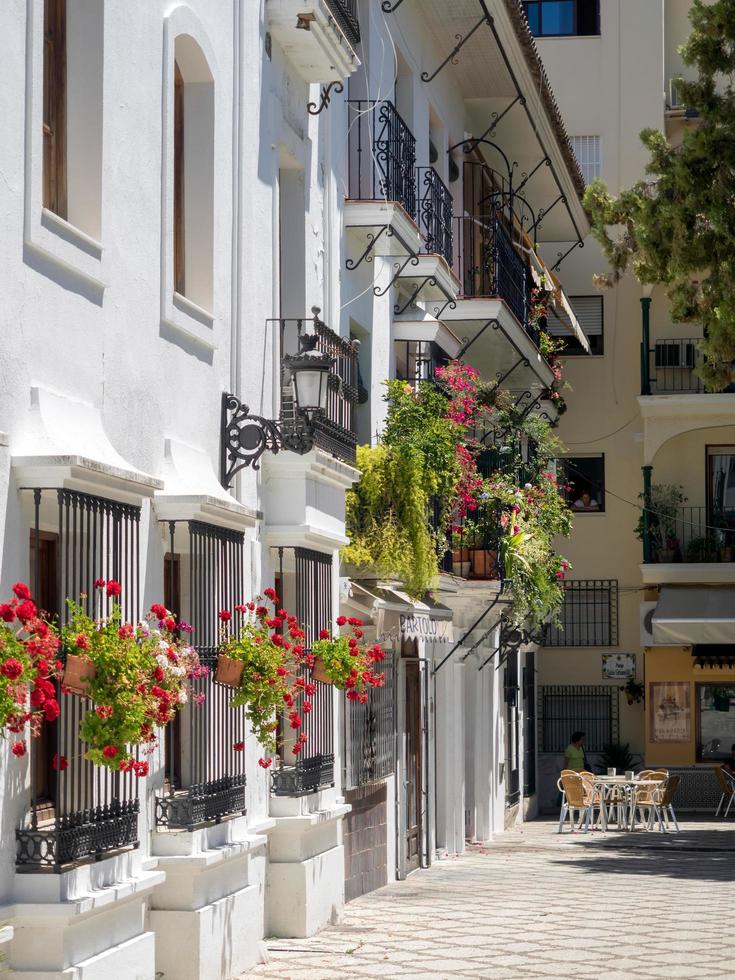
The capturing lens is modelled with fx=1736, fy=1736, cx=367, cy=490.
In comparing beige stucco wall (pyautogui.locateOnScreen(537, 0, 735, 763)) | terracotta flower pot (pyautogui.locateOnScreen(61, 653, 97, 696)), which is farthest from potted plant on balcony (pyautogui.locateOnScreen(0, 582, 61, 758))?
beige stucco wall (pyautogui.locateOnScreen(537, 0, 735, 763))

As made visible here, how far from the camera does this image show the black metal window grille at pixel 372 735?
16.2m

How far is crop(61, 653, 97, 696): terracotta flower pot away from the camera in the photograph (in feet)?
27.1

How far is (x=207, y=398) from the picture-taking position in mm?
11898

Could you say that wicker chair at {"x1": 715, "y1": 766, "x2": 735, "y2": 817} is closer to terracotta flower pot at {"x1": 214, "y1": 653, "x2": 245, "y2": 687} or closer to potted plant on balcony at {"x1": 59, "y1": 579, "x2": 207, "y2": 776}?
terracotta flower pot at {"x1": 214, "y1": 653, "x2": 245, "y2": 687}

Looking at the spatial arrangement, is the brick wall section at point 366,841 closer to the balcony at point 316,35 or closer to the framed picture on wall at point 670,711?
the balcony at point 316,35

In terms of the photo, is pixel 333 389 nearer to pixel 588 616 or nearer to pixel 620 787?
pixel 620 787

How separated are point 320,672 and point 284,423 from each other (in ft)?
6.27

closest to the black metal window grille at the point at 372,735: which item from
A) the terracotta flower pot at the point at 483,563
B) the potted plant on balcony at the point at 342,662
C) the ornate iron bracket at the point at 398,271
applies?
the potted plant on balcony at the point at 342,662

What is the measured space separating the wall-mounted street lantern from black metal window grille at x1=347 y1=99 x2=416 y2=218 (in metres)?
4.79

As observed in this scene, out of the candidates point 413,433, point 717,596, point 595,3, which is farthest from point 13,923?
point 595,3

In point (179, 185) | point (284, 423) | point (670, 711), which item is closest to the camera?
point (179, 185)

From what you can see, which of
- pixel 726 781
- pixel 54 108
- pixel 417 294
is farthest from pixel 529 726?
pixel 54 108

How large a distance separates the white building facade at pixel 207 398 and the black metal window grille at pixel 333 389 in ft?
0.15

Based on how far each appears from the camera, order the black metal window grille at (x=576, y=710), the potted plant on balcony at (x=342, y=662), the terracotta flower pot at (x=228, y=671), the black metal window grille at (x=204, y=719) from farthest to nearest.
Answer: the black metal window grille at (x=576, y=710) < the potted plant on balcony at (x=342, y=662) < the terracotta flower pot at (x=228, y=671) < the black metal window grille at (x=204, y=719)
